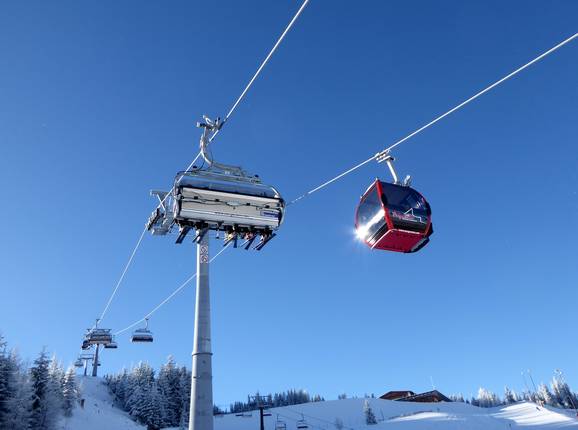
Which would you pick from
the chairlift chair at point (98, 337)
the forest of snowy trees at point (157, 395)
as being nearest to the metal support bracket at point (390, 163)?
the chairlift chair at point (98, 337)

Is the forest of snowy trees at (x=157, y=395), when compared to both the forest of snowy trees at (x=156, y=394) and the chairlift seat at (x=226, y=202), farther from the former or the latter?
the chairlift seat at (x=226, y=202)

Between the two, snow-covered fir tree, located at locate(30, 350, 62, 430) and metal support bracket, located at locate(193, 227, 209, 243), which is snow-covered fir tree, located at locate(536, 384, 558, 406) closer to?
snow-covered fir tree, located at locate(30, 350, 62, 430)

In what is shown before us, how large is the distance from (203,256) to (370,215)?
5.54 metres

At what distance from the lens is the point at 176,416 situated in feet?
294

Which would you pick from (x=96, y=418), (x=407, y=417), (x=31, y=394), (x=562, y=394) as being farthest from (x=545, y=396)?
(x=31, y=394)

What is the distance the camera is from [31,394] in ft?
158

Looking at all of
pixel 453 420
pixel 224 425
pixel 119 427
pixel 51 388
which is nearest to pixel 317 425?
pixel 224 425

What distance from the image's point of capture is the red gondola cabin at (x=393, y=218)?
12.7 meters

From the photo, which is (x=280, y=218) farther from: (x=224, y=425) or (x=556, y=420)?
(x=556, y=420)

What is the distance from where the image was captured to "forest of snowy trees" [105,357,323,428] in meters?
84.8

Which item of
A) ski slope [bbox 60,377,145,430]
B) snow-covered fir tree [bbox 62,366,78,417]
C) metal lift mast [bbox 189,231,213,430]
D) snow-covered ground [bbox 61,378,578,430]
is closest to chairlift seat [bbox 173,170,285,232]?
metal lift mast [bbox 189,231,213,430]

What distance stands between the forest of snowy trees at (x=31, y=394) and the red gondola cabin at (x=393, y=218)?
45.2 meters

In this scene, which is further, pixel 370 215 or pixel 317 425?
pixel 317 425

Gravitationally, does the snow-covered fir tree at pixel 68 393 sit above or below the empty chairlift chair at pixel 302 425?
above
